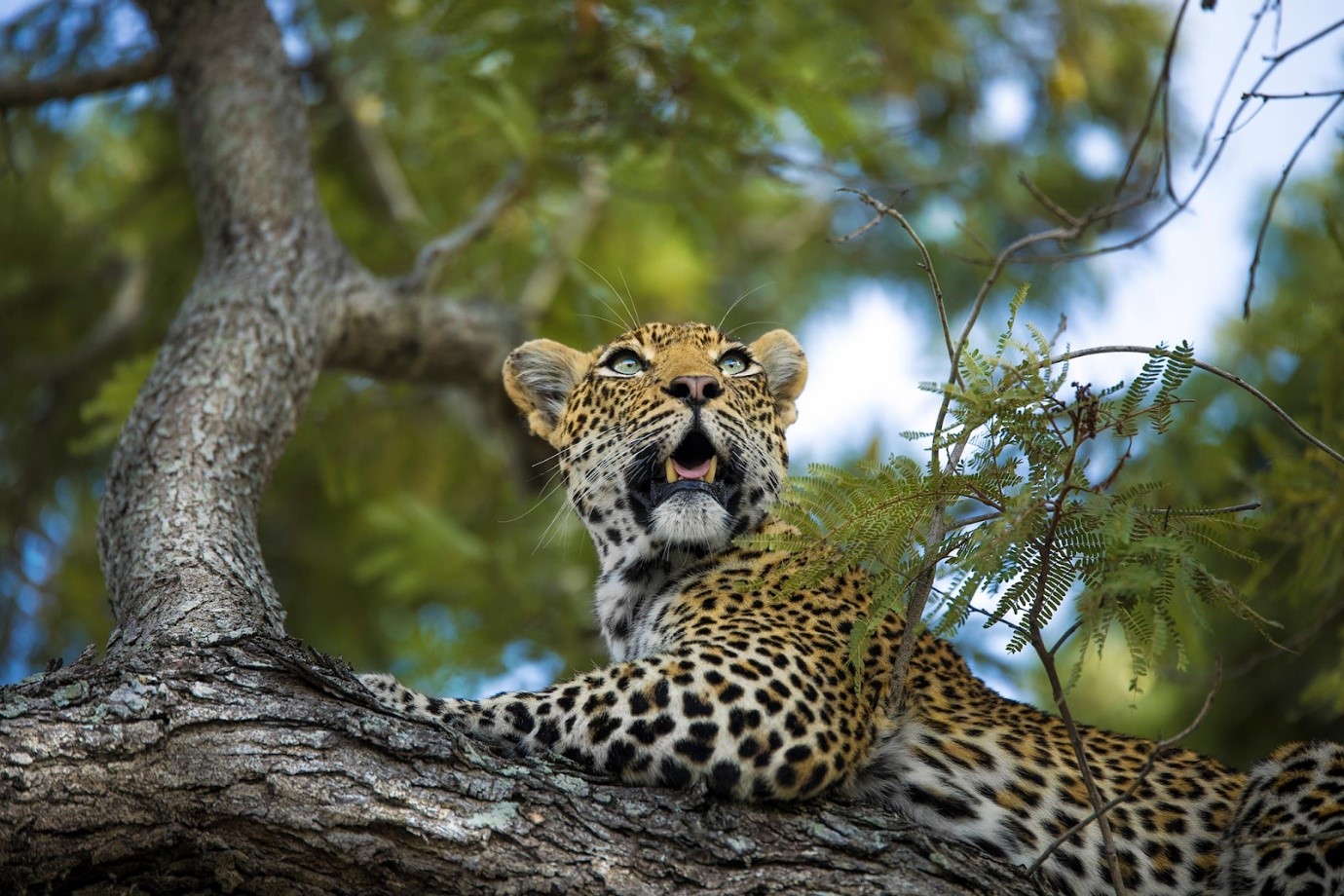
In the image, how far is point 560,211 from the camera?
16750mm

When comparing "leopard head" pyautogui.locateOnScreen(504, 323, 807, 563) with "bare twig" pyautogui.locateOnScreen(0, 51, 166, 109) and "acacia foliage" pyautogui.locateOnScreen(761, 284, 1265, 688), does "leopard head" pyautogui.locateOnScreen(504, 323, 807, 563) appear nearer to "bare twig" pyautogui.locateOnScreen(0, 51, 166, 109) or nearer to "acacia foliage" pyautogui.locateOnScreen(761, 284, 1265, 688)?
"acacia foliage" pyautogui.locateOnScreen(761, 284, 1265, 688)

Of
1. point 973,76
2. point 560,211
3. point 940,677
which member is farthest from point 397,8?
point 940,677

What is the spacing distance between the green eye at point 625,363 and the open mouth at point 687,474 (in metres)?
0.80

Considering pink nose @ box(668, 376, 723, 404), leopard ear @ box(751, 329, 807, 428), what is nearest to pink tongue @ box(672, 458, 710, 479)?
pink nose @ box(668, 376, 723, 404)

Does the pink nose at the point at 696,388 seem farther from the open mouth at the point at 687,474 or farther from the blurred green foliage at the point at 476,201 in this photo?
the blurred green foliage at the point at 476,201

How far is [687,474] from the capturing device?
7023 millimetres

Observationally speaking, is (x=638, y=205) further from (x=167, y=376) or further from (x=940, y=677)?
(x=940, y=677)

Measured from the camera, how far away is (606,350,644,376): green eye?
25.3 feet

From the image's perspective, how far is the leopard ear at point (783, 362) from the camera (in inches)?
316

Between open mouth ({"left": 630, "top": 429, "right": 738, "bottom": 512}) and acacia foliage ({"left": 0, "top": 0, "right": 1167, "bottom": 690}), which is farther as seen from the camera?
acacia foliage ({"left": 0, "top": 0, "right": 1167, "bottom": 690})

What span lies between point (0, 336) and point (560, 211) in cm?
647

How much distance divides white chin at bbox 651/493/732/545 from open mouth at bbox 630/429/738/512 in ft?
0.22

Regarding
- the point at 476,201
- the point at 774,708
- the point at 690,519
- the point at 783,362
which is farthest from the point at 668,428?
the point at 476,201

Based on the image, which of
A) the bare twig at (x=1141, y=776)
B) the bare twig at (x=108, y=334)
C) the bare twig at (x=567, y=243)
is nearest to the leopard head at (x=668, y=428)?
the bare twig at (x=1141, y=776)
